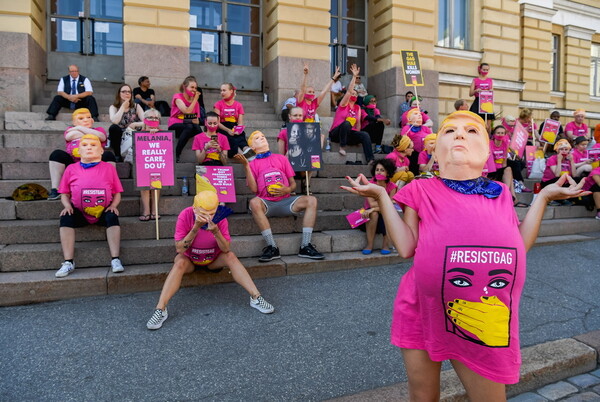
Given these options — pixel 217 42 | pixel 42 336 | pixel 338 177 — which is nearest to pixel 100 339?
pixel 42 336

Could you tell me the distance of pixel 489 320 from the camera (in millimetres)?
1917

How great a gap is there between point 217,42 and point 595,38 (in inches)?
643

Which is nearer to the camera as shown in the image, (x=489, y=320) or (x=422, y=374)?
(x=489, y=320)

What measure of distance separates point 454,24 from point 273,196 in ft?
37.7

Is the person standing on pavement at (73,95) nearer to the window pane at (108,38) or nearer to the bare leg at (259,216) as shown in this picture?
the window pane at (108,38)

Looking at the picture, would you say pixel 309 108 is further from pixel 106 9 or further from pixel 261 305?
pixel 106 9

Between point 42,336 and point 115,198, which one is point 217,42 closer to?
point 115,198

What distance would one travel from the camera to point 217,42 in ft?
40.6

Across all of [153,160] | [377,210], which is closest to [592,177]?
[377,210]

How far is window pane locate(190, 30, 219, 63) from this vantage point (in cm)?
1220

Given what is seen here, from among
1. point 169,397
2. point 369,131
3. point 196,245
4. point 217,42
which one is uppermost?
point 217,42

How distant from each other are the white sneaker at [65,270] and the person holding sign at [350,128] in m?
5.47

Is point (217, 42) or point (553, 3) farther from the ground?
point (553, 3)

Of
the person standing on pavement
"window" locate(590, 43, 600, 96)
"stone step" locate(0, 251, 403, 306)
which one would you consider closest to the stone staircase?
"stone step" locate(0, 251, 403, 306)
